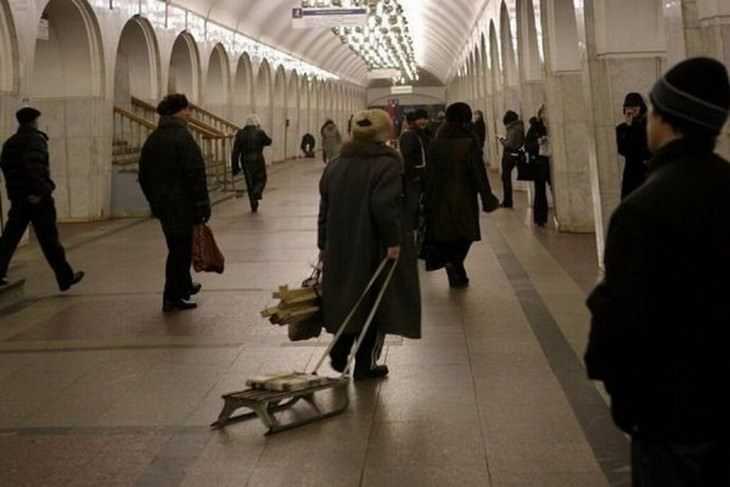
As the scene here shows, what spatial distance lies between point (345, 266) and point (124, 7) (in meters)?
13.2

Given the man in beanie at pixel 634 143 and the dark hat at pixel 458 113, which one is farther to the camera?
the dark hat at pixel 458 113

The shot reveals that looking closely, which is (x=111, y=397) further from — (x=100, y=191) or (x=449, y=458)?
(x=100, y=191)

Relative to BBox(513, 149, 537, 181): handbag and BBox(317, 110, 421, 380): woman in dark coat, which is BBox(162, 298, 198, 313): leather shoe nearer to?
BBox(317, 110, 421, 380): woman in dark coat

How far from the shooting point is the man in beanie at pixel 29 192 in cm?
820

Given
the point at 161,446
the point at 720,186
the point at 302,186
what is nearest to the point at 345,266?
the point at 161,446

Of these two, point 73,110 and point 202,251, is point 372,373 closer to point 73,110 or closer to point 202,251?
point 202,251

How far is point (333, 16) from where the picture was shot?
21.9 m

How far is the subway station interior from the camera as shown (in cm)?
406

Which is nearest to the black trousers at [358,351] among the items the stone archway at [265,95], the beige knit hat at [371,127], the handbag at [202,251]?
the beige knit hat at [371,127]

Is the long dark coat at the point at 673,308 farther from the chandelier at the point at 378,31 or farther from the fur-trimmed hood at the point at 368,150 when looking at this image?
the chandelier at the point at 378,31

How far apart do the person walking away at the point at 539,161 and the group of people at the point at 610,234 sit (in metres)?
0.03

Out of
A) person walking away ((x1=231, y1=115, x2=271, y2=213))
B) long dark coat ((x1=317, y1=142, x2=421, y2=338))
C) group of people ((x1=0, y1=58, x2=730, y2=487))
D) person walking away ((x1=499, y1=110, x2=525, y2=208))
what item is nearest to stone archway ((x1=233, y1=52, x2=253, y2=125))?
person walking away ((x1=231, y1=115, x2=271, y2=213))

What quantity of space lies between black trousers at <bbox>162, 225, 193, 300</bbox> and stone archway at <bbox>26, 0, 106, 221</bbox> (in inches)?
327

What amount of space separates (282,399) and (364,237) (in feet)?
3.55
